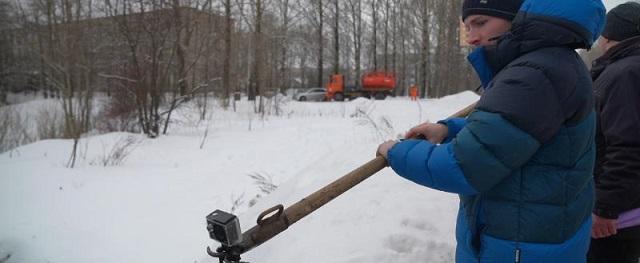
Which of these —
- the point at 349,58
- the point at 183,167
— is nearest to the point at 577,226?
the point at 183,167

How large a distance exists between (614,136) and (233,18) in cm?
2616

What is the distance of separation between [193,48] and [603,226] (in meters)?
15.1

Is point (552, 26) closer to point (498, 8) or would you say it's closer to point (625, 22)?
point (498, 8)

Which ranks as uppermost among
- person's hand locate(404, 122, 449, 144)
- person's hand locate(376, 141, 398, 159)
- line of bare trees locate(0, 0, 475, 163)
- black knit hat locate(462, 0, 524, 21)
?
line of bare trees locate(0, 0, 475, 163)

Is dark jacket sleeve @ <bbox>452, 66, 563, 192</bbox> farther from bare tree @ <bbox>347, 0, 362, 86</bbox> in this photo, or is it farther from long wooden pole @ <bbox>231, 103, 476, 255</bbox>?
bare tree @ <bbox>347, 0, 362, 86</bbox>

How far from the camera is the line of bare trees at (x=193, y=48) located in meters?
11.6

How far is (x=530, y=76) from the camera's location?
131 cm

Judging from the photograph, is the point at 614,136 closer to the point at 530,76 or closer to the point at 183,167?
the point at 530,76

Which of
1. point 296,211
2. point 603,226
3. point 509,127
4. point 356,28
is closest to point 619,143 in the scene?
point 603,226

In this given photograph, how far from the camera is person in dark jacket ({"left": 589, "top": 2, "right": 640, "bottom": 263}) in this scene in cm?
201

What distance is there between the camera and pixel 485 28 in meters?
1.61

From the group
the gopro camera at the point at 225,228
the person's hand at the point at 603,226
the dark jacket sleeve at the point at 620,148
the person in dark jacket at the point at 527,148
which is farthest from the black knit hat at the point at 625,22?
the gopro camera at the point at 225,228

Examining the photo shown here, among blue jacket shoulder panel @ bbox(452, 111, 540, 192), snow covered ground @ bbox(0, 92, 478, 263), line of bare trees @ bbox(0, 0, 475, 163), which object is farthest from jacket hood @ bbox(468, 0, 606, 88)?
line of bare trees @ bbox(0, 0, 475, 163)

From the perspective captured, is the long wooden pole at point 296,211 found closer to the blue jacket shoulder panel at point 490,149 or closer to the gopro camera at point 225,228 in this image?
the gopro camera at point 225,228
